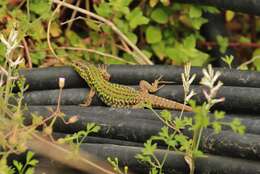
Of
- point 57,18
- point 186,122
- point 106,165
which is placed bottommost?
point 106,165

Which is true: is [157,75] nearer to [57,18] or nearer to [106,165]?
[106,165]

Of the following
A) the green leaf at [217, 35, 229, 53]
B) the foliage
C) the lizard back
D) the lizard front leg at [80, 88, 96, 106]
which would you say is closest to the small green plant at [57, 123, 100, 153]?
the lizard front leg at [80, 88, 96, 106]

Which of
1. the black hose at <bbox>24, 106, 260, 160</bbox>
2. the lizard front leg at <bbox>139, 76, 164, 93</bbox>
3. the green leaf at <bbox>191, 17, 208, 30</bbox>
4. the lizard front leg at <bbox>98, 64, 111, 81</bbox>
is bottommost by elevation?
the black hose at <bbox>24, 106, 260, 160</bbox>

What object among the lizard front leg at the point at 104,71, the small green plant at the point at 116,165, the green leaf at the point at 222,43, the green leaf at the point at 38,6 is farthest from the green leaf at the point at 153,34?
the small green plant at the point at 116,165

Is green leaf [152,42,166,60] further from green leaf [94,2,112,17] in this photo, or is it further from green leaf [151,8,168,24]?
green leaf [94,2,112,17]

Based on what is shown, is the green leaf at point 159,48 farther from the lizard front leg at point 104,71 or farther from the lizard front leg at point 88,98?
the lizard front leg at point 88,98

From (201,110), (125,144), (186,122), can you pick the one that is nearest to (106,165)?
(125,144)
